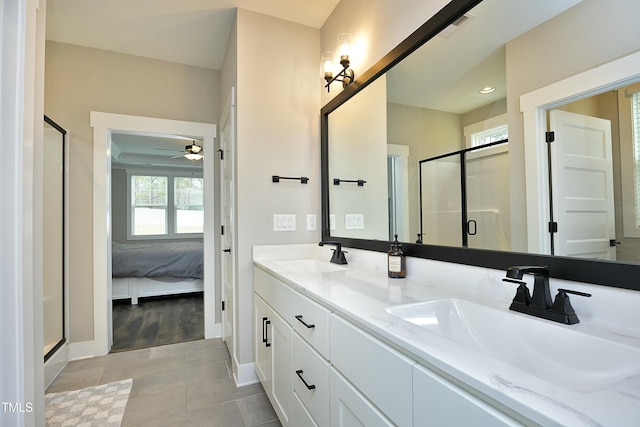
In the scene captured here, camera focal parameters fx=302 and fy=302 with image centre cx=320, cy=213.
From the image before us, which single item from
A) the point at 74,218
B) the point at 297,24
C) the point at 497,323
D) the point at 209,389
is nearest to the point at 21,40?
the point at 497,323

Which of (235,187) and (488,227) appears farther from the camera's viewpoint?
(235,187)

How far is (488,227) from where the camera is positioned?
1151mm

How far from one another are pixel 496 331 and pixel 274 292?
109 cm

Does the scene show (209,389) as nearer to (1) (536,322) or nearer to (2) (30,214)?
(2) (30,214)

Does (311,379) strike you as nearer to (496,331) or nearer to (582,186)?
(496,331)

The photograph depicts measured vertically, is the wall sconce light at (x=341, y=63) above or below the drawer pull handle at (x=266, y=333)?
above

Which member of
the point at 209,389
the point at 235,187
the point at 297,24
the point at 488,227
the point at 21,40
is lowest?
the point at 209,389

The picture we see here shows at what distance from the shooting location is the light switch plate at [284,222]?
226cm

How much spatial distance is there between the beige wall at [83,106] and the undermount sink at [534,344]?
2932 millimetres

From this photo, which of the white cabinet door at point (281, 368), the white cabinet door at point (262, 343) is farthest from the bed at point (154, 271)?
the white cabinet door at point (281, 368)

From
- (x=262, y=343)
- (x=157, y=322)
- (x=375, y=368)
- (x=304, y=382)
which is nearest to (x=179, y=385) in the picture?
(x=262, y=343)

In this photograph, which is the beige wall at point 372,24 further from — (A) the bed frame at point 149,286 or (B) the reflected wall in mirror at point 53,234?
(A) the bed frame at point 149,286

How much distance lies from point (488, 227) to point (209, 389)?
207 centimetres

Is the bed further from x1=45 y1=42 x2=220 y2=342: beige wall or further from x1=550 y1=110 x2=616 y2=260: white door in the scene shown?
x1=550 y1=110 x2=616 y2=260: white door
